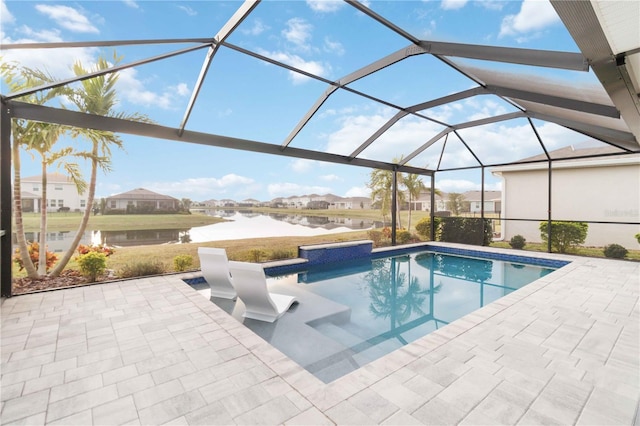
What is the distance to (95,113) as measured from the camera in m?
6.21

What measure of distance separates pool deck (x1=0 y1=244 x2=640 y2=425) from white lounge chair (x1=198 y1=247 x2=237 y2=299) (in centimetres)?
96

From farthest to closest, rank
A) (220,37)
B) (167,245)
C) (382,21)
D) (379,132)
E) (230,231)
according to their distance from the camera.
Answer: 1. (230,231)
2. (167,245)
3. (379,132)
4. (220,37)
5. (382,21)

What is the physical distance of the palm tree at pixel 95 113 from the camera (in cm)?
609

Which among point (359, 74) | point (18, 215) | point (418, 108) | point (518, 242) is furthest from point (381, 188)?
point (18, 215)

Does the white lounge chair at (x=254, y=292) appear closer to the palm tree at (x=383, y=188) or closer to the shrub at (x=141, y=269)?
the shrub at (x=141, y=269)

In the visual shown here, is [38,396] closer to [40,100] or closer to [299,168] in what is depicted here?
[40,100]

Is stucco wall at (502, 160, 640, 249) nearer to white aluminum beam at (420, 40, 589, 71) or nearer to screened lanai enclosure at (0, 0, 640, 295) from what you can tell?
screened lanai enclosure at (0, 0, 640, 295)

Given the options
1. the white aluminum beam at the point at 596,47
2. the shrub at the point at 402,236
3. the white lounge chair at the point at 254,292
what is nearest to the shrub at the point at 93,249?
the white lounge chair at the point at 254,292

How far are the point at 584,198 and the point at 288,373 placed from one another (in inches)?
516

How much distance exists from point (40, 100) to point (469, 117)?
9.91 m

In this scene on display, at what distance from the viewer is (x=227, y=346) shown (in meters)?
3.12

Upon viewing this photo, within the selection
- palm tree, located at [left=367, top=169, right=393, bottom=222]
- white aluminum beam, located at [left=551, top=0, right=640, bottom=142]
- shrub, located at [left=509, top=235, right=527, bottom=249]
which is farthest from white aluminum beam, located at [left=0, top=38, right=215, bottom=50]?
shrub, located at [left=509, top=235, right=527, bottom=249]

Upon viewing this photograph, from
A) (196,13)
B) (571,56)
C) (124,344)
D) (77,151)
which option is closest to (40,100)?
(77,151)

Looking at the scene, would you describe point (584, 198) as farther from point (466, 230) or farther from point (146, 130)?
point (146, 130)
